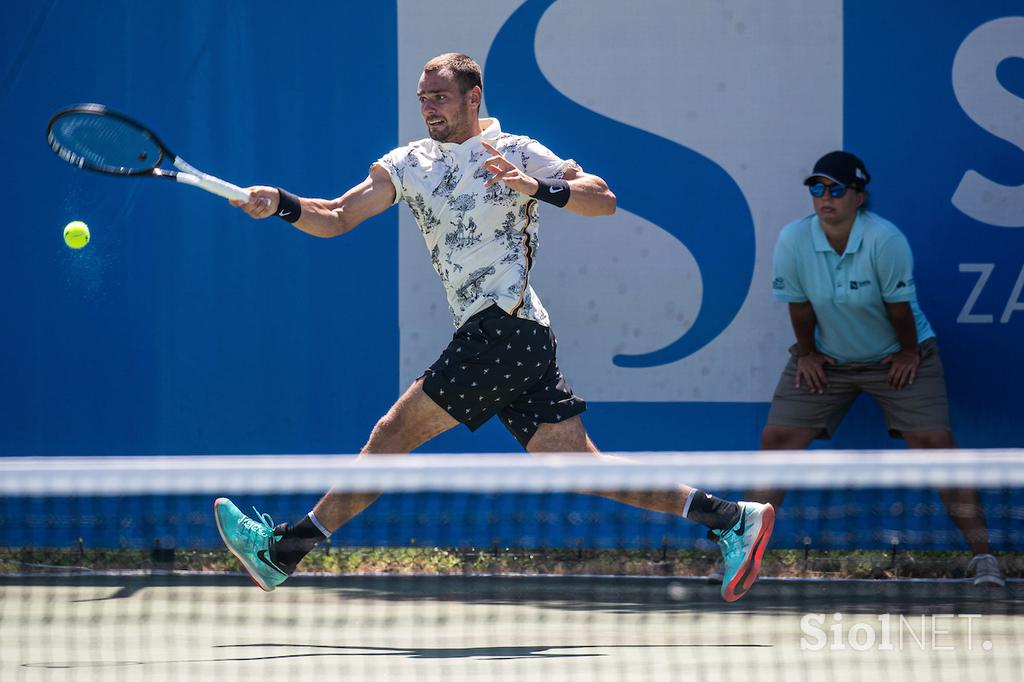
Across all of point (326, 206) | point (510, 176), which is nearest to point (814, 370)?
point (510, 176)

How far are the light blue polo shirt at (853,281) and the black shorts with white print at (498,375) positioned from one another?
1.64 m

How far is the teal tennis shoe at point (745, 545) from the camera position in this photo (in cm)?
453

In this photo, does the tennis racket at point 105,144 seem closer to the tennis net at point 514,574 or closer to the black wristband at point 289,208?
the black wristband at point 289,208

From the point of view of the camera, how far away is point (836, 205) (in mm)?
5918

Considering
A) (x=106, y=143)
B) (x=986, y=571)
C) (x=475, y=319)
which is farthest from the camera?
(x=986, y=571)

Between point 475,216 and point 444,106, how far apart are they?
348mm

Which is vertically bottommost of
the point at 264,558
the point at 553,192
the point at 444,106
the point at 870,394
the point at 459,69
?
the point at 264,558

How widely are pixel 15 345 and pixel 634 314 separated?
8.37 feet

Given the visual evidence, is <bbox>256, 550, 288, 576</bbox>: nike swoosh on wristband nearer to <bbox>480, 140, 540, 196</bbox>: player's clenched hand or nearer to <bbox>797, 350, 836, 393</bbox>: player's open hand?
<bbox>480, 140, 540, 196</bbox>: player's clenched hand

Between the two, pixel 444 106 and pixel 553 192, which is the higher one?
pixel 444 106

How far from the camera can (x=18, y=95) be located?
6.49 metres

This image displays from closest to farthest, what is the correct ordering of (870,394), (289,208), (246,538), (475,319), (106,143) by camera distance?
(289,208), (246,538), (475,319), (106,143), (870,394)

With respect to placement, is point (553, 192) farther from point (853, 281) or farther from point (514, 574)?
point (514, 574)

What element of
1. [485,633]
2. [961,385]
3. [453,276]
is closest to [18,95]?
[453,276]
